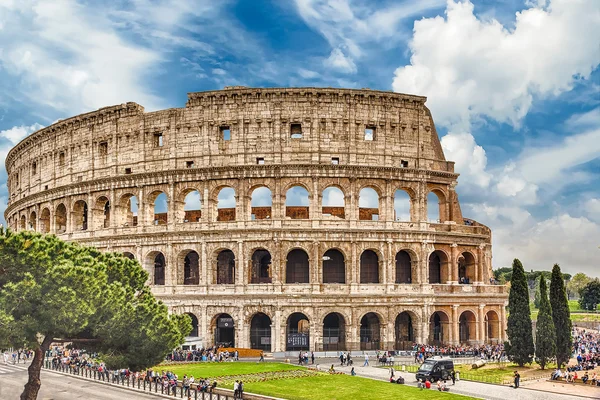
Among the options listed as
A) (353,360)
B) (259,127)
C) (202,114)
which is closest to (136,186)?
(202,114)

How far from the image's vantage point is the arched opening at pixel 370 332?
140 feet

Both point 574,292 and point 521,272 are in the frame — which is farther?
point 574,292

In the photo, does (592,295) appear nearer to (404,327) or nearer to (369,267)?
(404,327)

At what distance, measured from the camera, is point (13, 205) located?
58.3m

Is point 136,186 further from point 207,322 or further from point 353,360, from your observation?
point 353,360

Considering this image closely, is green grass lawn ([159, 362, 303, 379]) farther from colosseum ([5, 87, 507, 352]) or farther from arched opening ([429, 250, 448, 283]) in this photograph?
arched opening ([429, 250, 448, 283])

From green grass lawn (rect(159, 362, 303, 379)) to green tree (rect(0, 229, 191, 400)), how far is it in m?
6.97

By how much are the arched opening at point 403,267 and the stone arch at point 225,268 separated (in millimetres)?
12570

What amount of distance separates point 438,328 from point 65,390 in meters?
27.5

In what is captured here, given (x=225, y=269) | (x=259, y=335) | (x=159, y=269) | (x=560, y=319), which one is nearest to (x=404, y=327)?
(x=259, y=335)

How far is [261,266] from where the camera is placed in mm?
45719

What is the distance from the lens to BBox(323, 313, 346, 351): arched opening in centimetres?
4231

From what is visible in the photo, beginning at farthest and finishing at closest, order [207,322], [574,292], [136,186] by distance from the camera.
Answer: [574,292] < [136,186] < [207,322]

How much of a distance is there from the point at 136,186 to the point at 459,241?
82.9 ft
